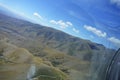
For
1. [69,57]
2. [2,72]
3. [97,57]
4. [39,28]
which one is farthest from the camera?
[97,57]

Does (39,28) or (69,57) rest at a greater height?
(39,28)

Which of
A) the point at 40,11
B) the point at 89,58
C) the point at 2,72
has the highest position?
the point at 40,11

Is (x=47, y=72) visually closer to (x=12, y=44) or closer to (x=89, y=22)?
(x=12, y=44)

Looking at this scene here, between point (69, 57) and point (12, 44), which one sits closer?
point (12, 44)

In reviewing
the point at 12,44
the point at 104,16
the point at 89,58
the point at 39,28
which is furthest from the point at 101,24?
the point at 12,44

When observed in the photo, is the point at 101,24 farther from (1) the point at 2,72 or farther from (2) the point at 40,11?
(1) the point at 2,72

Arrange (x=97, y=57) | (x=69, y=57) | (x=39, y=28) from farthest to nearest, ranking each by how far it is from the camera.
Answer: (x=97, y=57), (x=69, y=57), (x=39, y=28)
